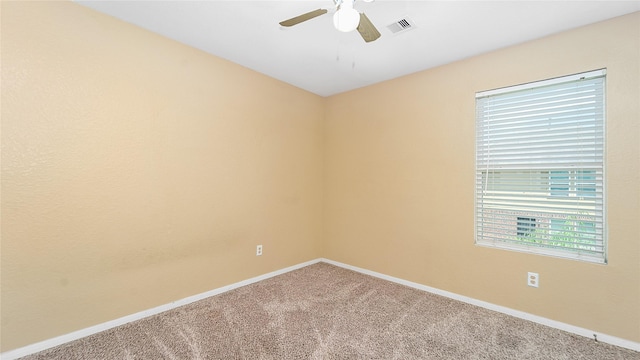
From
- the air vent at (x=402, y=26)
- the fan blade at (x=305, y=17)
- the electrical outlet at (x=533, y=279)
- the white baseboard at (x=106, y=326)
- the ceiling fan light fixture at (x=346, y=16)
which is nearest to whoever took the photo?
the ceiling fan light fixture at (x=346, y=16)

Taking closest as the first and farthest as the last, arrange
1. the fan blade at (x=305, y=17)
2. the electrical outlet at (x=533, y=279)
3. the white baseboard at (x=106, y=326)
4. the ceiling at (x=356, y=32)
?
the fan blade at (x=305, y=17) → the white baseboard at (x=106, y=326) → the ceiling at (x=356, y=32) → the electrical outlet at (x=533, y=279)

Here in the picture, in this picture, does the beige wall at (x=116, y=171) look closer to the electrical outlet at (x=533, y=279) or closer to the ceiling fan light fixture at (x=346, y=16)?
the ceiling fan light fixture at (x=346, y=16)

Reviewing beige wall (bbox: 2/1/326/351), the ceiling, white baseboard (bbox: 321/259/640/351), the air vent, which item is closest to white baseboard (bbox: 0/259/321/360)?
beige wall (bbox: 2/1/326/351)

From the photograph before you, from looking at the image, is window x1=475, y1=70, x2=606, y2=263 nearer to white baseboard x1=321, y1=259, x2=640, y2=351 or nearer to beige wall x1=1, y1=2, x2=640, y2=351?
beige wall x1=1, y1=2, x2=640, y2=351

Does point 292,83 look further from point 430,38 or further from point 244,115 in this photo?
point 430,38

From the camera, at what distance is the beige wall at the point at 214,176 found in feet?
5.83

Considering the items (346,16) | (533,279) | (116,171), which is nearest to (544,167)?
(533,279)

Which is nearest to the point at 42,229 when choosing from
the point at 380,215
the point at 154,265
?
the point at 154,265

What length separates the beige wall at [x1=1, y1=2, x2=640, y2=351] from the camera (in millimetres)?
1778

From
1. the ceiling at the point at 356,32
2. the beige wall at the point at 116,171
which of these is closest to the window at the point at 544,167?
the ceiling at the point at 356,32

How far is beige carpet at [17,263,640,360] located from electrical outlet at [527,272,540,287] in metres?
0.32

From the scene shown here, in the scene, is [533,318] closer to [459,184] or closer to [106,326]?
[459,184]

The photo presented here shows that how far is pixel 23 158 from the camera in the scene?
173 centimetres

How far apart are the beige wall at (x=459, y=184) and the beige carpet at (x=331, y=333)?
0.29 metres
